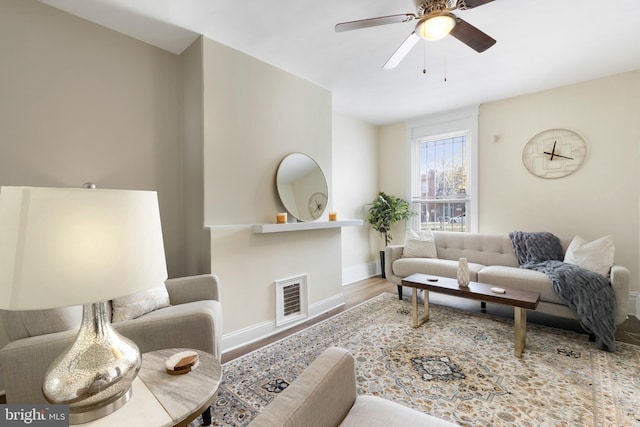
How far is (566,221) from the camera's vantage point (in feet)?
11.6

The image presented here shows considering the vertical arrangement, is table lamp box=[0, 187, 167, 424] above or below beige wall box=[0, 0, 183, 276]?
below

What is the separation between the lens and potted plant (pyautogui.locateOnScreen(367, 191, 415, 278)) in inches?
187

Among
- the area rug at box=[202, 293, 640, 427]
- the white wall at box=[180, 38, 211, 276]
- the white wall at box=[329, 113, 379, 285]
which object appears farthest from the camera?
the white wall at box=[329, 113, 379, 285]

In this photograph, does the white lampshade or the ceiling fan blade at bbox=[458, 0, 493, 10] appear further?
the ceiling fan blade at bbox=[458, 0, 493, 10]

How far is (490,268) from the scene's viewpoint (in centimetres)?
321

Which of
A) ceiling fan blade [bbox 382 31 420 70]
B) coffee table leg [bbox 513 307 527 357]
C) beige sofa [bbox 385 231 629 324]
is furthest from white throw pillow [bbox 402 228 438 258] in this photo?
ceiling fan blade [bbox 382 31 420 70]

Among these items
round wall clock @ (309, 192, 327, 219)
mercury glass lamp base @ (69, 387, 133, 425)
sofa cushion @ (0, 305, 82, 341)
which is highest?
round wall clock @ (309, 192, 327, 219)

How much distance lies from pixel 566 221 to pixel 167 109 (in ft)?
15.9

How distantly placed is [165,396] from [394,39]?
296cm

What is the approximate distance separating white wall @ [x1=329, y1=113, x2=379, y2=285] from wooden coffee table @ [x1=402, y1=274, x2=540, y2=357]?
1.71 m

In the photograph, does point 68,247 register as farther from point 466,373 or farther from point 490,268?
point 490,268

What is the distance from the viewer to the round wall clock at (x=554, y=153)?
3484mm

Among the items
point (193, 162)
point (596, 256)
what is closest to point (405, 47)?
point (193, 162)

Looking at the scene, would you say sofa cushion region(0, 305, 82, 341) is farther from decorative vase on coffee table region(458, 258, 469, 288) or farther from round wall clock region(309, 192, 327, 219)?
decorative vase on coffee table region(458, 258, 469, 288)
